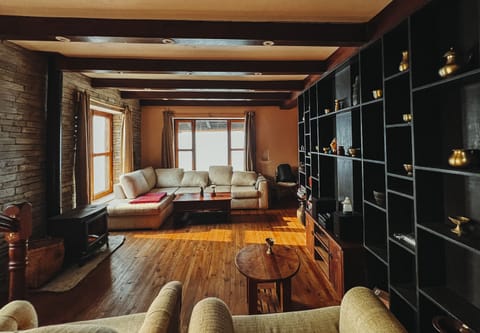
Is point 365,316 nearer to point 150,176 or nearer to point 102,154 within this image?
point 102,154

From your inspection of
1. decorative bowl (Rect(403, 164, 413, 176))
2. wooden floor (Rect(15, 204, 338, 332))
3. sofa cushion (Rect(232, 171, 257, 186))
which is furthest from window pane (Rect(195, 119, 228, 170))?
decorative bowl (Rect(403, 164, 413, 176))

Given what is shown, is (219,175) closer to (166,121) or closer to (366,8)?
(166,121)

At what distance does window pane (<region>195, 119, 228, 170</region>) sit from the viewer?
23.1ft

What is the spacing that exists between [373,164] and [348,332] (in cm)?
156

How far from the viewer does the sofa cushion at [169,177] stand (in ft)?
20.6

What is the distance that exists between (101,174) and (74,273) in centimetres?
279

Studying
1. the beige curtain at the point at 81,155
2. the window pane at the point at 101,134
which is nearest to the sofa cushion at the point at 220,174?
the window pane at the point at 101,134

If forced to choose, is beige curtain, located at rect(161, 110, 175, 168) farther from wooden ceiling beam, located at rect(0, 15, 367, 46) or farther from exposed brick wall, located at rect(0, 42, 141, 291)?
wooden ceiling beam, located at rect(0, 15, 367, 46)

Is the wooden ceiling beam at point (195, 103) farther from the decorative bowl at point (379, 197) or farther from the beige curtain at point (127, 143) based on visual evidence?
the decorative bowl at point (379, 197)

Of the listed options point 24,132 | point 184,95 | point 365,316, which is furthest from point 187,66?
point 365,316

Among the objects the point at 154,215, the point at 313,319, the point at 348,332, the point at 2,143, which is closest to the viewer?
the point at 348,332

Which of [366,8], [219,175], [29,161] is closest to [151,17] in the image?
[366,8]

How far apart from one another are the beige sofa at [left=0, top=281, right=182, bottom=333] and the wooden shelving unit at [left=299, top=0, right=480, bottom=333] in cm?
149

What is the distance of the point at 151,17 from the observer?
2.20 m
